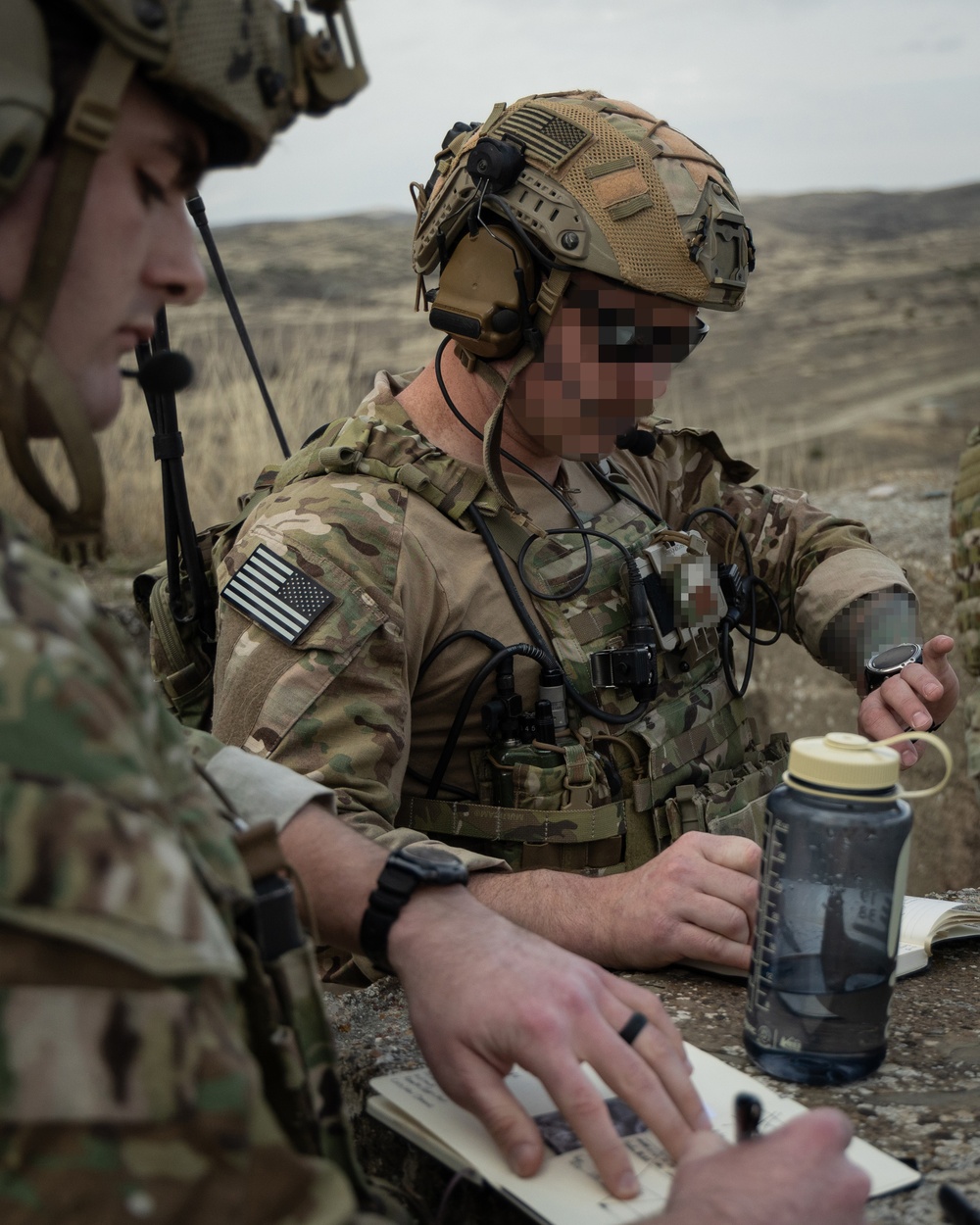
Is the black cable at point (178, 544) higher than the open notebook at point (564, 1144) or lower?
higher

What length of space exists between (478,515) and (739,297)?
2.36 feet

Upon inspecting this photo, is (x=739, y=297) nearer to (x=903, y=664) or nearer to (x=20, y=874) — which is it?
(x=903, y=664)

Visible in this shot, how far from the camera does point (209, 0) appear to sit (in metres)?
1.19

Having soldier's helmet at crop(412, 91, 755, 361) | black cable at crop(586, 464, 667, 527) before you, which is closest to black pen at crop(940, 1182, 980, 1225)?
soldier's helmet at crop(412, 91, 755, 361)

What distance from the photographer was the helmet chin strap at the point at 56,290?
3.41 ft

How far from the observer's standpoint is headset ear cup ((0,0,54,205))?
1015 mm

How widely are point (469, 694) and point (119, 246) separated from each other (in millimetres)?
1373

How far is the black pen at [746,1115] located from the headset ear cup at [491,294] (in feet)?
5.43

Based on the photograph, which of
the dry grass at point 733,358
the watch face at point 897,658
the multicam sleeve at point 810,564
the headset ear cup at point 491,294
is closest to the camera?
the headset ear cup at point 491,294

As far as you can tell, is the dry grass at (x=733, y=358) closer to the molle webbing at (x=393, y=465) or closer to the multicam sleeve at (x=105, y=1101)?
the molle webbing at (x=393, y=465)

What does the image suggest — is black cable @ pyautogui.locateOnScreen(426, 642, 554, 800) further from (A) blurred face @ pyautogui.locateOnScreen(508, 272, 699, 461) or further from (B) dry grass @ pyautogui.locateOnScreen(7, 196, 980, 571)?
(B) dry grass @ pyautogui.locateOnScreen(7, 196, 980, 571)

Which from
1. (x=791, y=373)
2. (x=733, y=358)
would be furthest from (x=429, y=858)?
(x=733, y=358)

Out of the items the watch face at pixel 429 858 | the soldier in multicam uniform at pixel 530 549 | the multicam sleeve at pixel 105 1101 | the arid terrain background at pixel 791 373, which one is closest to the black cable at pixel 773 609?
the soldier in multicam uniform at pixel 530 549

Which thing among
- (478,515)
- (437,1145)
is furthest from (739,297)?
(437,1145)
